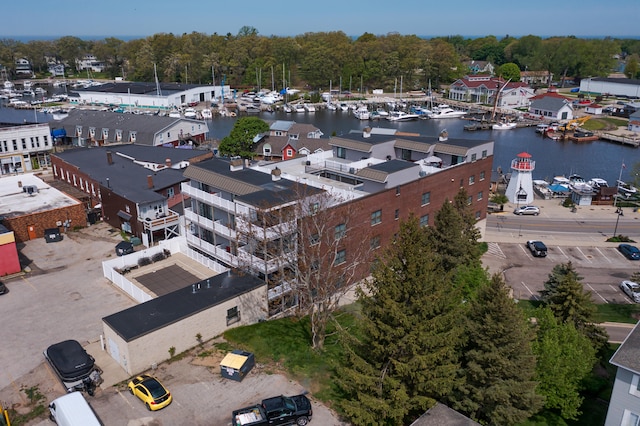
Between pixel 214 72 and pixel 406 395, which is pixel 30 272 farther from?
pixel 214 72

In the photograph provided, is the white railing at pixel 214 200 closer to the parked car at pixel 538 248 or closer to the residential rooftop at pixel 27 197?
the residential rooftop at pixel 27 197

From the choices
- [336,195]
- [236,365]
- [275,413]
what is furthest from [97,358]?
[336,195]

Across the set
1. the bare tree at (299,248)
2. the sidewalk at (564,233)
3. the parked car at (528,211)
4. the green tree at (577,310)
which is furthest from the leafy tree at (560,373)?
the parked car at (528,211)

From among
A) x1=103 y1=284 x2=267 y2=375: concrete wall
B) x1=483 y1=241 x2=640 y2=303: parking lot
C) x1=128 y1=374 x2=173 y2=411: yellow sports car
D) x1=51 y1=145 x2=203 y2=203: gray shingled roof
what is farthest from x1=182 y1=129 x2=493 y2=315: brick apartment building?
x1=128 y1=374 x2=173 y2=411: yellow sports car

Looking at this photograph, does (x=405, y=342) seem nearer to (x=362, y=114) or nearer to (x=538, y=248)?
(x=538, y=248)

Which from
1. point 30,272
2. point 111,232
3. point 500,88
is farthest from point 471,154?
point 500,88
